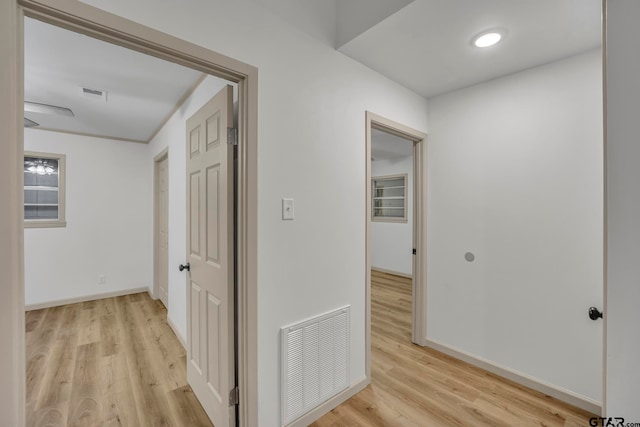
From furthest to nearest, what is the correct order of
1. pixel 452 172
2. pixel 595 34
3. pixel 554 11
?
pixel 452 172 → pixel 595 34 → pixel 554 11

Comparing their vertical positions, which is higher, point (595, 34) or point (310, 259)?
point (595, 34)

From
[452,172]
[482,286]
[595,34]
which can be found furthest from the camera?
[452,172]

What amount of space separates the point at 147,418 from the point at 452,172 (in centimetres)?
300

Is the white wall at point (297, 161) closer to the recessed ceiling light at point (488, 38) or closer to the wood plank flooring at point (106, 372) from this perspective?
the recessed ceiling light at point (488, 38)

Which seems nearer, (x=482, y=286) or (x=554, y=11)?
(x=554, y=11)

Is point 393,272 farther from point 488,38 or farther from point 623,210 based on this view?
point 623,210

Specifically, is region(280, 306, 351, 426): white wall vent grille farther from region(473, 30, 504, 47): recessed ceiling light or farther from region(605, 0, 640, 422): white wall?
region(473, 30, 504, 47): recessed ceiling light

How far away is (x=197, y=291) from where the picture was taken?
6.25ft

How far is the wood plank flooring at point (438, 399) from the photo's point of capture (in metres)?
1.75

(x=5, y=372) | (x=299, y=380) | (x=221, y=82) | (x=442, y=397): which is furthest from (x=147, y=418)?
(x=221, y=82)

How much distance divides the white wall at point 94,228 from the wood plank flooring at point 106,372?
537 mm

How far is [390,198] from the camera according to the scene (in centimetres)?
612

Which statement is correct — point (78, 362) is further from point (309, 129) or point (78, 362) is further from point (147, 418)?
point (309, 129)

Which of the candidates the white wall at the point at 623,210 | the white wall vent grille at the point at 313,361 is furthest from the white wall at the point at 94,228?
the white wall at the point at 623,210
